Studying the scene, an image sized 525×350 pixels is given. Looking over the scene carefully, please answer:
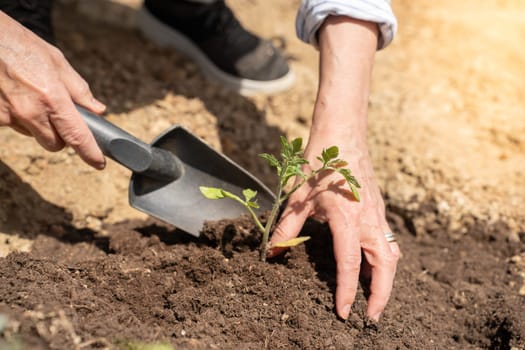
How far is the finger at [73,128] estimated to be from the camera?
1.61 metres

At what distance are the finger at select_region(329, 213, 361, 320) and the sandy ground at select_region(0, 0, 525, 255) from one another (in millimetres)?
851

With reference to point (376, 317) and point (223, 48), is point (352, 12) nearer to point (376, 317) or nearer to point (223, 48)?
point (376, 317)

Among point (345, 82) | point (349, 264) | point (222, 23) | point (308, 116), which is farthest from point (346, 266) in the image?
point (222, 23)

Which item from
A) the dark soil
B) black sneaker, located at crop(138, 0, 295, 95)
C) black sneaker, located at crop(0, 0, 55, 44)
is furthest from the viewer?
black sneaker, located at crop(138, 0, 295, 95)

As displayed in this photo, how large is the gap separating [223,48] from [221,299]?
1800 millimetres

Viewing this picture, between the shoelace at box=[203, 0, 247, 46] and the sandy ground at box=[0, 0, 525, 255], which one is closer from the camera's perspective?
the sandy ground at box=[0, 0, 525, 255]

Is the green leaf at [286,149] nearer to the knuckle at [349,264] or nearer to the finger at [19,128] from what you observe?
the knuckle at [349,264]

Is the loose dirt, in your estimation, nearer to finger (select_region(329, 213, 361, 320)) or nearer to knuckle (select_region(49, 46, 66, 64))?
finger (select_region(329, 213, 361, 320))

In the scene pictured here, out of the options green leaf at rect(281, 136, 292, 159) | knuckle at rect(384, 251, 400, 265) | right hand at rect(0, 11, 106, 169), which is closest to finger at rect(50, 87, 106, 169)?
right hand at rect(0, 11, 106, 169)

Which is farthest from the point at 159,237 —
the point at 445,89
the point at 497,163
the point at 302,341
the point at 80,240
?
the point at 445,89

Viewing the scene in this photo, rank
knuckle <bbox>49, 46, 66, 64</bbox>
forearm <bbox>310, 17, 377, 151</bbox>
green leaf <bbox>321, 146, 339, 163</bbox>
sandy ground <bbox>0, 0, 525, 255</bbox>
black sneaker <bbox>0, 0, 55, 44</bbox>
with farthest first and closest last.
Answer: sandy ground <bbox>0, 0, 525, 255</bbox>
black sneaker <bbox>0, 0, 55, 44</bbox>
forearm <bbox>310, 17, 377, 151</bbox>
knuckle <bbox>49, 46, 66, 64</bbox>
green leaf <bbox>321, 146, 339, 163</bbox>

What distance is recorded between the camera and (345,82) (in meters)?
1.82

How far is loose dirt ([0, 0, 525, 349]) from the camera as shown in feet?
5.05

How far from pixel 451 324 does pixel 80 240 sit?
1.37 meters
